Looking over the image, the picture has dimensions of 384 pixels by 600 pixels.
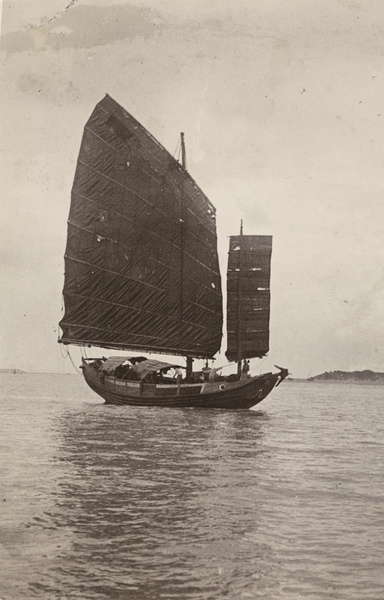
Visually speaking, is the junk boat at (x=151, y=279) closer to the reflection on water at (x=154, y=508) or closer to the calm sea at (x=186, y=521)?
the reflection on water at (x=154, y=508)

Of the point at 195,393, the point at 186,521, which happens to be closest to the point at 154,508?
the point at 186,521

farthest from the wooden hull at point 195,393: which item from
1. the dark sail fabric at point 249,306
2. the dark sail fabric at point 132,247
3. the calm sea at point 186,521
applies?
the calm sea at point 186,521

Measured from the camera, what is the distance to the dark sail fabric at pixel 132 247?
22.7 metres

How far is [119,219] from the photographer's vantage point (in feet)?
76.4

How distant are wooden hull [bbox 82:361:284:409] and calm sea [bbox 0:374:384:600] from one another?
8495mm

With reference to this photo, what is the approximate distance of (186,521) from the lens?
7.61 metres

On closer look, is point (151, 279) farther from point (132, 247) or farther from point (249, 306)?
point (249, 306)

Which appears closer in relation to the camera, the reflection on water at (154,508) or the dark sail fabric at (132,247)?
the reflection on water at (154,508)

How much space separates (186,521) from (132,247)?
53.2ft

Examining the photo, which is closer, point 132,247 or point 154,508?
point 154,508

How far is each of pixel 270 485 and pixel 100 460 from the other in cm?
303

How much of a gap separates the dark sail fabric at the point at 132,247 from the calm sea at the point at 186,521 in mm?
8695

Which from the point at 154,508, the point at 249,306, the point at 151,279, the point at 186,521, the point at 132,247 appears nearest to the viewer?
the point at 186,521

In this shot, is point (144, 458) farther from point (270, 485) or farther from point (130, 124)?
point (130, 124)
